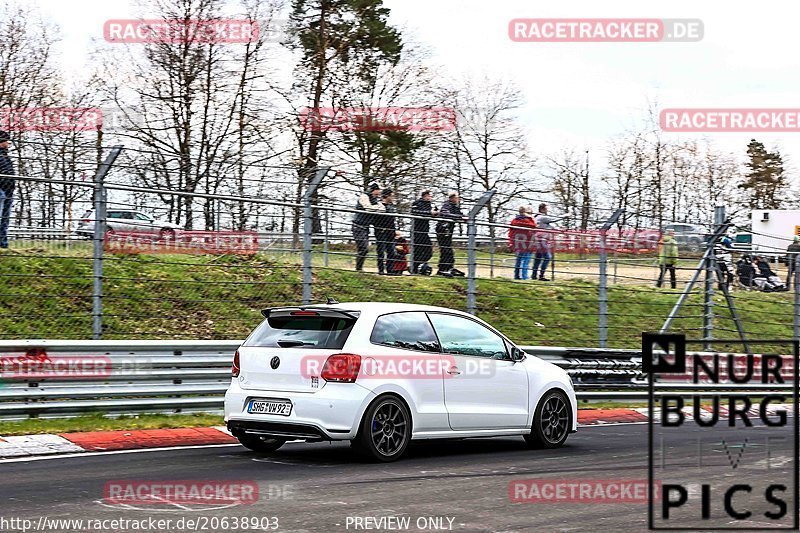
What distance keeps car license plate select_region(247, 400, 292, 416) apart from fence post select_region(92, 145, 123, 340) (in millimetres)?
3683

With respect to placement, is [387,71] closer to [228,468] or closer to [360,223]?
[360,223]

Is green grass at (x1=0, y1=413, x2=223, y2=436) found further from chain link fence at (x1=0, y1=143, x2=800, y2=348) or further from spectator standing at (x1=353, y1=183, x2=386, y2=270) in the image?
spectator standing at (x1=353, y1=183, x2=386, y2=270)

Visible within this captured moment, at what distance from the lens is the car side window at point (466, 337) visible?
11156 millimetres

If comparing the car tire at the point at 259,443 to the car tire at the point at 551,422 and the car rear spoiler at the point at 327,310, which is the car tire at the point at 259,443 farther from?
the car tire at the point at 551,422

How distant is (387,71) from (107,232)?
90.0ft

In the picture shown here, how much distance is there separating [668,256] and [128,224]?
10.2 m

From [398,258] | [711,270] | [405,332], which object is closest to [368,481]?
[405,332]

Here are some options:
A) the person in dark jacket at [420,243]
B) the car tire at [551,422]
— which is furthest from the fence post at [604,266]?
the car tire at [551,422]

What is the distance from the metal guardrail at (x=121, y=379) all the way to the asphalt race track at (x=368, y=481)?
6.40 ft

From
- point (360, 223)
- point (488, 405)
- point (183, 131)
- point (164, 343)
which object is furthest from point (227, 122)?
point (488, 405)

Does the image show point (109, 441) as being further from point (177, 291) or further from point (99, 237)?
point (177, 291)

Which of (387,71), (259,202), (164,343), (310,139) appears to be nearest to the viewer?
(164,343)

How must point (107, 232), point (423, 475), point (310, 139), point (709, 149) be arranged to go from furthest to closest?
point (709, 149) → point (310, 139) → point (107, 232) → point (423, 475)

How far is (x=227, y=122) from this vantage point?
99.8ft
